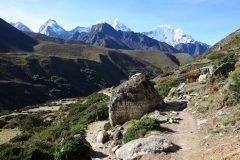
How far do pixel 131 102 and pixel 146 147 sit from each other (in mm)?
7149

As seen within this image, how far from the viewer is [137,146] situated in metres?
11.6

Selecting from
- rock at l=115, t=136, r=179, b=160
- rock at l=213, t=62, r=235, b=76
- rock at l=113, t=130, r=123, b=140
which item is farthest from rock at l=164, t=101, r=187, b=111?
rock at l=115, t=136, r=179, b=160

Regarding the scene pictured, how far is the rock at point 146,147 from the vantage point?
11.2 m

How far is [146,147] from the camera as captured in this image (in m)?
11.4

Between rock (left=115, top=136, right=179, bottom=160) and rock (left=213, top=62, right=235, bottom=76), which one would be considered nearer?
rock (left=115, top=136, right=179, bottom=160)

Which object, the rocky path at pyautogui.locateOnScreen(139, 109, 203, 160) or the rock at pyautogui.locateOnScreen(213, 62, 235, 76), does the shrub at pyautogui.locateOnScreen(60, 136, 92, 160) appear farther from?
the rock at pyautogui.locateOnScreen(213, 62, 235, 76)

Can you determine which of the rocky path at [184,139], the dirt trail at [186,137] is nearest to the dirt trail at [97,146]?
the rocky path at [184,139]

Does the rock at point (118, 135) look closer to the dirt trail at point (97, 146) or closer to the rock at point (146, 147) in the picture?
the dirt trail at point (97, 146)

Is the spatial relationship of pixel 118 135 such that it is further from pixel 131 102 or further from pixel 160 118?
pixel 131 102

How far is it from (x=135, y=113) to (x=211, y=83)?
7.73m

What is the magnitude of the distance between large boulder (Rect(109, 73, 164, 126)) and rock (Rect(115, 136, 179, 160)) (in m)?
6.07

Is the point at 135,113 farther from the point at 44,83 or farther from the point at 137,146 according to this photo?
the point at 44,83

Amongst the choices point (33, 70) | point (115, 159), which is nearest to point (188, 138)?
point (115, 159)

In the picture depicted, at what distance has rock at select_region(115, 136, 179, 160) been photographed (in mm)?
11185
